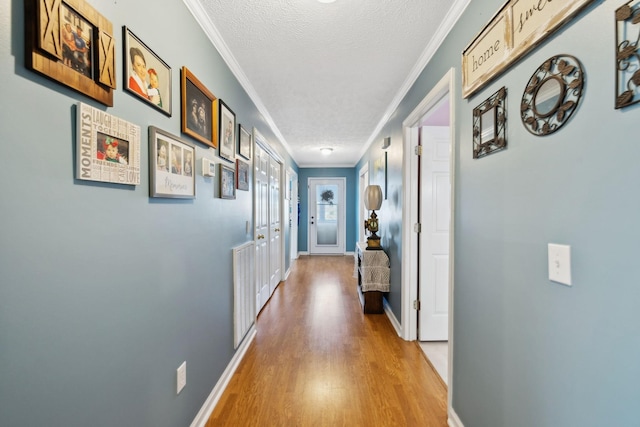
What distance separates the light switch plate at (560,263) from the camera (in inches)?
32.2

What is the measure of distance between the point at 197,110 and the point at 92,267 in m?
1.01

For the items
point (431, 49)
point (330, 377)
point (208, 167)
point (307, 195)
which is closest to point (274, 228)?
point (330, 377)

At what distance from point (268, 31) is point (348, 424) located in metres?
2.42

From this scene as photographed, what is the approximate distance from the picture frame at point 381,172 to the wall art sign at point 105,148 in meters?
2.93

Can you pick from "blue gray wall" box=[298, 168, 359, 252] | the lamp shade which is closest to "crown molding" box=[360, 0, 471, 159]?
the lamp shade

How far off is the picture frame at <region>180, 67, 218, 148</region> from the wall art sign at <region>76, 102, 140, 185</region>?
0.43m

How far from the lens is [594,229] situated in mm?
739

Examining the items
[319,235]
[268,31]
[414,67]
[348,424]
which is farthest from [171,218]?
[319,235]

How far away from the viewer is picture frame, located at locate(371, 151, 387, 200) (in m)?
3.52

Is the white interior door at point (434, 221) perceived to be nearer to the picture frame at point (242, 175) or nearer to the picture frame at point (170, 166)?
the picture frame at point (242, 175)

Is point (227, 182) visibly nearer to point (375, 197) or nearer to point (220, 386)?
point (220, 386)

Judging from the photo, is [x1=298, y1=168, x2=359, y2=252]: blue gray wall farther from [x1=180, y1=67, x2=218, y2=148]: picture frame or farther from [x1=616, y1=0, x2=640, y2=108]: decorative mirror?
[x1=616, y1=0, x2=640, y2=108]: decorative mirror

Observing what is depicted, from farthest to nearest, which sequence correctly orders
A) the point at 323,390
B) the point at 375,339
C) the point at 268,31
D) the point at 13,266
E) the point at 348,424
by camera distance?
the point at 375,339 → the point at 323,390 → the point at 268,31 → the point at 348,424 → the point at 13,266

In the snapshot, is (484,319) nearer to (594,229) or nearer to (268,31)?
(594,229)
